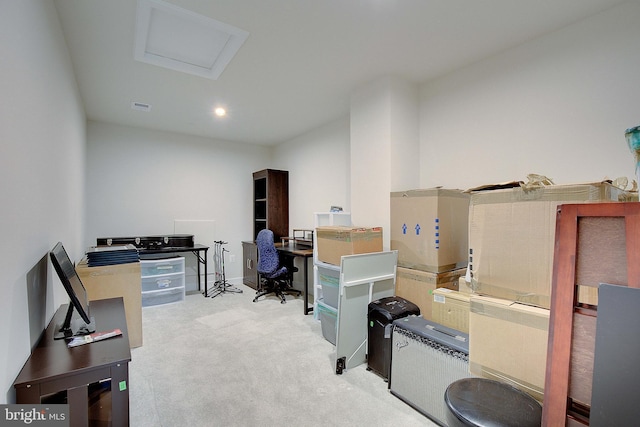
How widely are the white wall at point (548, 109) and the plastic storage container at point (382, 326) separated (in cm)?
138

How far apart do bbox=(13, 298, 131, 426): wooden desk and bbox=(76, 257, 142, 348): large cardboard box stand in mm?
1443

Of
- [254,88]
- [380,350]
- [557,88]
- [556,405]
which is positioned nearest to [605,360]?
[556,405]

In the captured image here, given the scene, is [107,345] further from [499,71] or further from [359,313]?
[499,71]

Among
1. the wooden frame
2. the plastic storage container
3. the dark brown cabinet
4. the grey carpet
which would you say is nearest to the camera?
the wooden frame

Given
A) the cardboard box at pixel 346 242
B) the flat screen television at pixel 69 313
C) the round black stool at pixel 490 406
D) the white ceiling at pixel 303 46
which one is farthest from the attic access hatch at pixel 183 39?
the round black stool at pixel 490 406

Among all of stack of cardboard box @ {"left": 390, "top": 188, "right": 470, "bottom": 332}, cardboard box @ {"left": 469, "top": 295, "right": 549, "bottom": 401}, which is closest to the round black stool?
cardboard box @ {"left": 469, "top": 295, "right": 549, "bottom": 401}

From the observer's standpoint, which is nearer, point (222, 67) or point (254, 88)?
point (222, 67)

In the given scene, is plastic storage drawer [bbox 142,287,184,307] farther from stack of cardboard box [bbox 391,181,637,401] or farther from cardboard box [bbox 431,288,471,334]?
stack of cardboard box [bbox 391,181,637,401]

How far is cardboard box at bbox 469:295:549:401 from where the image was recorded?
3.99ft

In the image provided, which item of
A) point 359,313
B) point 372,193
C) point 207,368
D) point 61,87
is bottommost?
point 207,368

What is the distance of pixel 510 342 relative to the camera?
4.23ft

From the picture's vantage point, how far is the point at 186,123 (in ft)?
15.0

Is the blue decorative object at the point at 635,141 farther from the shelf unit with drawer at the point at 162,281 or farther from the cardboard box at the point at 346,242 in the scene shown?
the shelf unit with drawer at the point at 162,281

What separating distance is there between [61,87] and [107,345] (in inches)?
80.2
